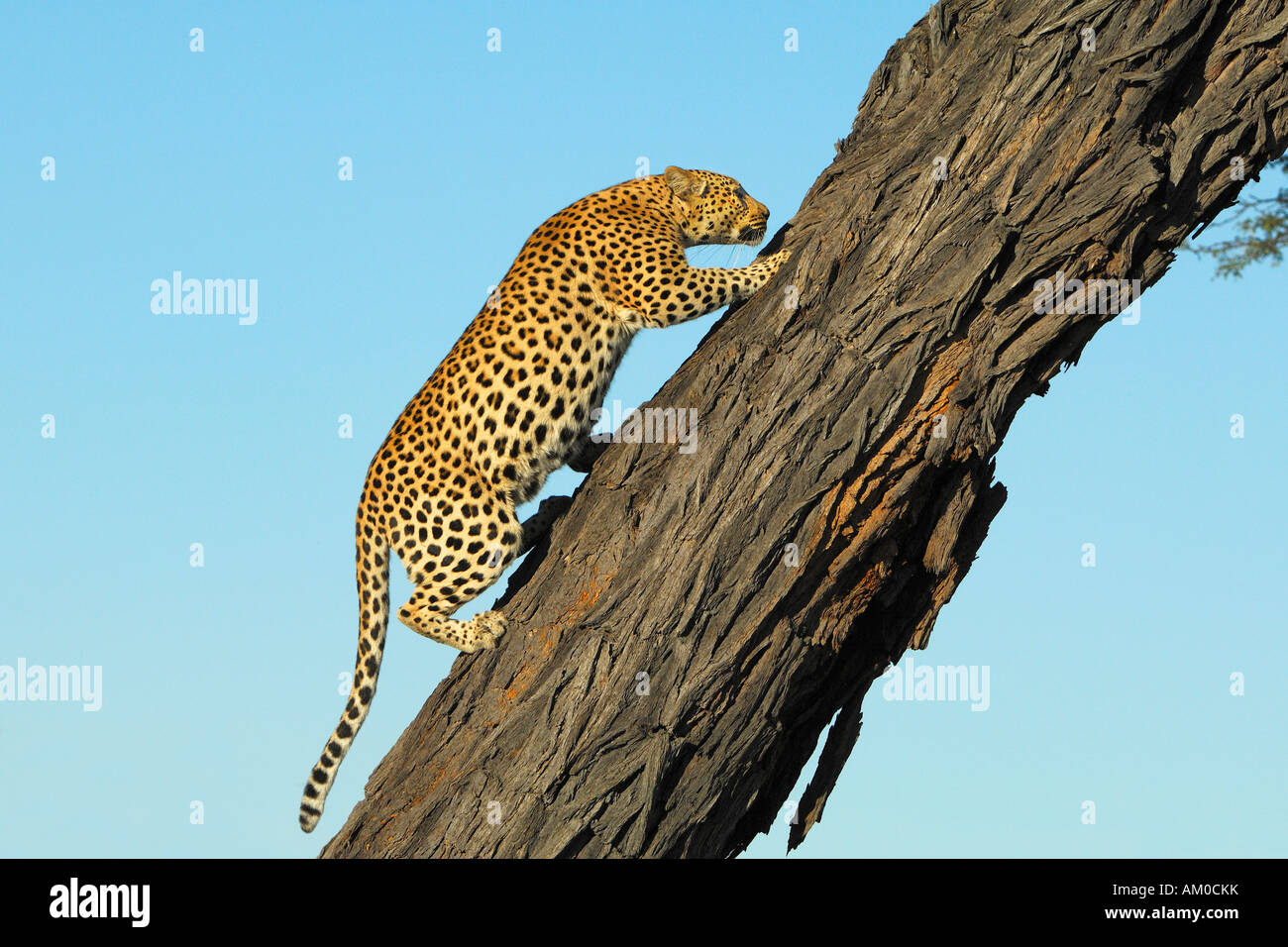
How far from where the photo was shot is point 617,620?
20.7 ft

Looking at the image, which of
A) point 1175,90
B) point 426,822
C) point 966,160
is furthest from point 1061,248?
point 426,822

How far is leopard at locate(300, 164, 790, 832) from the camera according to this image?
723 cm

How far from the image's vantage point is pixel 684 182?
28.3 feet

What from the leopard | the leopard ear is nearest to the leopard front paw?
the leopard

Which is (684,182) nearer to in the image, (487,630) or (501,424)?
(501,424)


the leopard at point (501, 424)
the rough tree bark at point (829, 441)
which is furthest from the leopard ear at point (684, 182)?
the rough tree bark at point (829, 441)

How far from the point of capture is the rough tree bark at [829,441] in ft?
20.5

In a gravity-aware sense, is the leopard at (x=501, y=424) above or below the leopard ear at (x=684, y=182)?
below

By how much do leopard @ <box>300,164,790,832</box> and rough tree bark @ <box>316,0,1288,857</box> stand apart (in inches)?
25.0

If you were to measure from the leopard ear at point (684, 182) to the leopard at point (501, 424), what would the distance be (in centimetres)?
93

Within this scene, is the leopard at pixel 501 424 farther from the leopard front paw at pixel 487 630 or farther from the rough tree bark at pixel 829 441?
the rough tree bark at pixel 829 441

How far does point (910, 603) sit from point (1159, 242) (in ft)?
7.57
